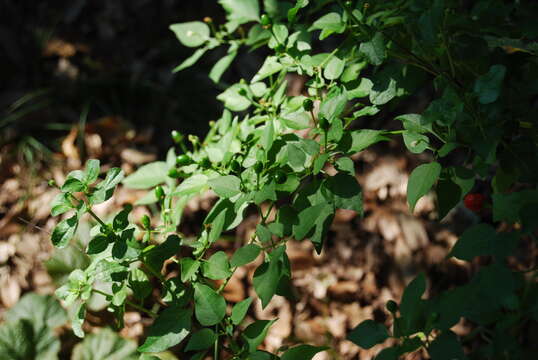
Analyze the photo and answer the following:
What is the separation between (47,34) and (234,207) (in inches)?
103

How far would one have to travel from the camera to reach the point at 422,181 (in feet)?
2.91

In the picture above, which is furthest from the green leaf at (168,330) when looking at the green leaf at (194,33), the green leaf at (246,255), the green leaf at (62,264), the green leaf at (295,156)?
the green leaf at (62,264)

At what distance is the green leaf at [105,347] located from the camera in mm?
1571

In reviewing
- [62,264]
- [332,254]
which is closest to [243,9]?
[62,264]

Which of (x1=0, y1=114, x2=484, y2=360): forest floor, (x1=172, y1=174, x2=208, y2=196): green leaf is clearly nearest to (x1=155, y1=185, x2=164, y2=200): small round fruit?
(x1=172, y1=174, x2=208, y2=196): green leaf

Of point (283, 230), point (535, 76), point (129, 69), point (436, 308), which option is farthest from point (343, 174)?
point (129, 69)

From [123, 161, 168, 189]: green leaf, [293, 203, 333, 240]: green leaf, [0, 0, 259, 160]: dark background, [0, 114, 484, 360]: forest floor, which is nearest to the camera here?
[293, 203, 333, 240]: green leaf

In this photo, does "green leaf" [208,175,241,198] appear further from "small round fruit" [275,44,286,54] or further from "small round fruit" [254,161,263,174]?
"small round fruit" [275,44,286,54]

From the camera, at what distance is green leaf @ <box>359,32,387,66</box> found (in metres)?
0.90

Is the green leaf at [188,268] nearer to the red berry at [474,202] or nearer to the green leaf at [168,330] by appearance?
the green leaf at [168,330]

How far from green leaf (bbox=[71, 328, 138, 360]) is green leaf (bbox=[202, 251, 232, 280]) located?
834 millimetres

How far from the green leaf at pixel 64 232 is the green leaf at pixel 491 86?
2.38ft

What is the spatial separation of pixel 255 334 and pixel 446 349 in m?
0.33

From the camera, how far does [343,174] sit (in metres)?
0.88
